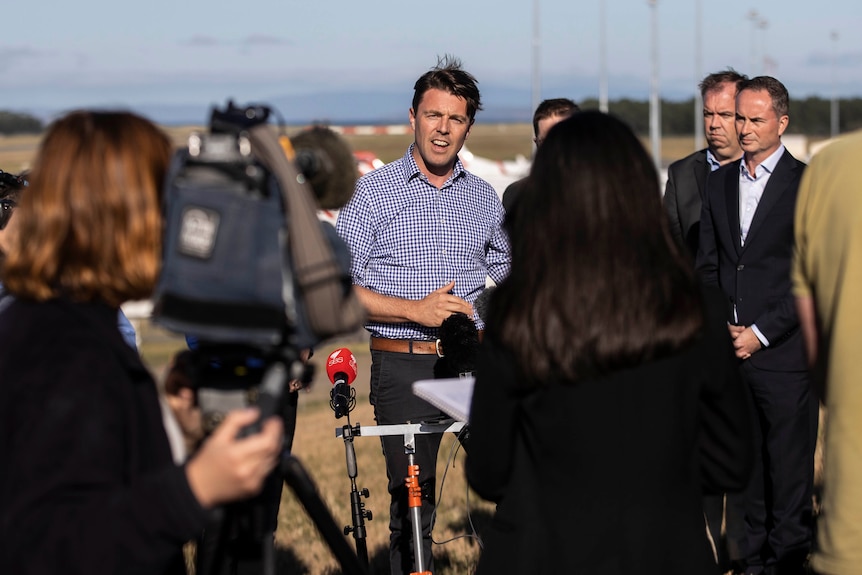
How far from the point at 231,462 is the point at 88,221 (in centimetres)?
53

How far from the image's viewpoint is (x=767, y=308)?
18.7 ft

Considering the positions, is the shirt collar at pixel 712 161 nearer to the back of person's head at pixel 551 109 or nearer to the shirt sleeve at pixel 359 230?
the back of person's head at pixel 551 109

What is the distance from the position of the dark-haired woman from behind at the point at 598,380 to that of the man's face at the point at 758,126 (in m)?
3.49

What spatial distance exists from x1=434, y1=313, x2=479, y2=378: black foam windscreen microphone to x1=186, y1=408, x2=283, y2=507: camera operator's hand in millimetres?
2550

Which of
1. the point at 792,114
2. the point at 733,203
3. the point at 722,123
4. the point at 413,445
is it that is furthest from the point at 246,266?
the point at 792,114

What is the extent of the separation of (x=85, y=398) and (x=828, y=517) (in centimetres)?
175

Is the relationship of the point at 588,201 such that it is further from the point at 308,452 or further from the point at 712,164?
the point at 308,452

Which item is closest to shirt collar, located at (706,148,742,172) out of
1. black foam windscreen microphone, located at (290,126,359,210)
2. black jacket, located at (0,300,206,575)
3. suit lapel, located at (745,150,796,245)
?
suit lapel, located at (745,150,796,245)

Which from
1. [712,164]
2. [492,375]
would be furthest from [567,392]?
[712,164]

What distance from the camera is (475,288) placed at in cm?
539

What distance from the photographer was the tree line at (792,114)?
393ft

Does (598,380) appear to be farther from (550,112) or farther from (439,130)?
(550,112)

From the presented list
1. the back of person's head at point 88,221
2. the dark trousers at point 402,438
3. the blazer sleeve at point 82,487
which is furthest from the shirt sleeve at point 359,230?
the blazer sleeve at point 82,487

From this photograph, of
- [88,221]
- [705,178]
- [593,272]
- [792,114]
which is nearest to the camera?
[88,221]
